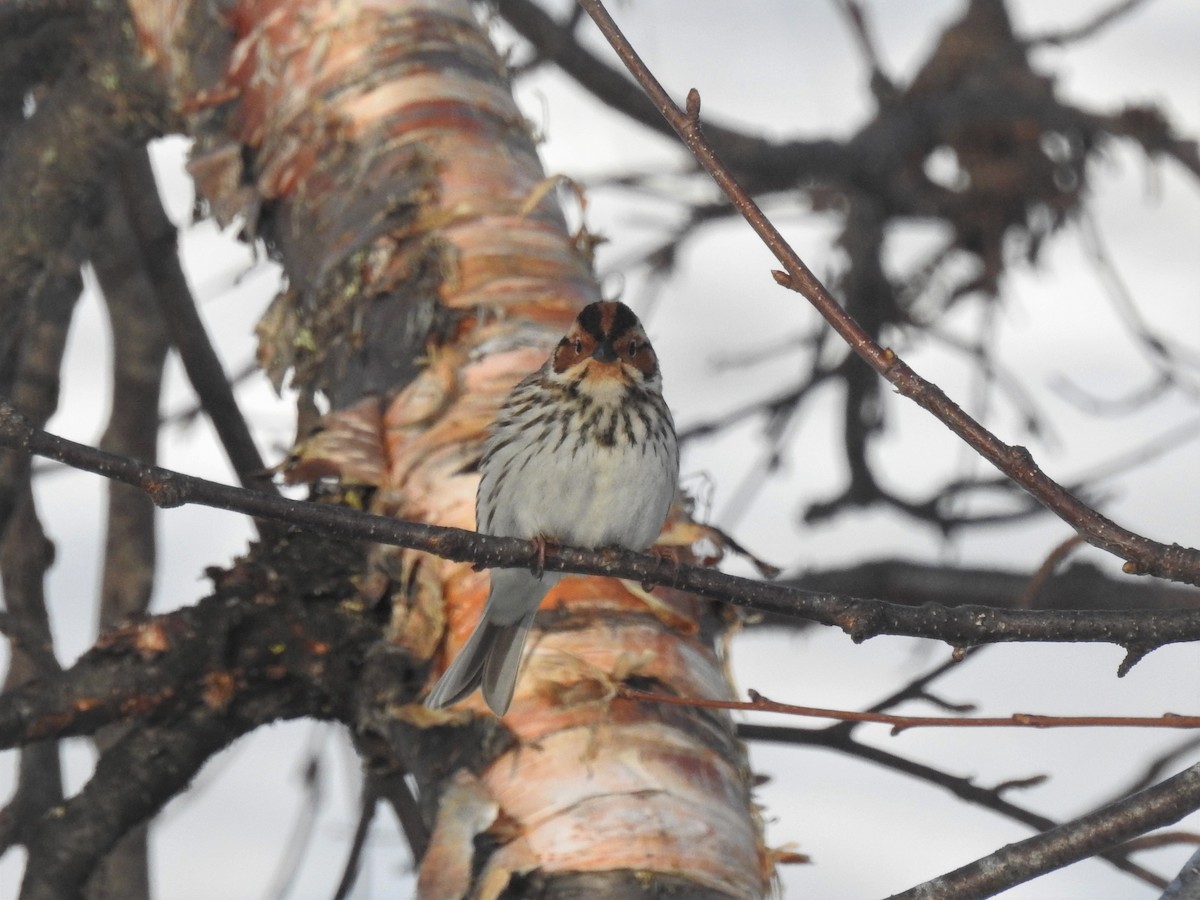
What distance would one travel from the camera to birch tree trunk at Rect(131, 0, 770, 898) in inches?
100

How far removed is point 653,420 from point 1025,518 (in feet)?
6.65

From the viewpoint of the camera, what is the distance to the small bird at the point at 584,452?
3.27 m

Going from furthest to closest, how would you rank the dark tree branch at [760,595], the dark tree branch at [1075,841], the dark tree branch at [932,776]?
the dark tree branch at [932,776] → the dark tree branch at [760,595] → the dark tree branch at [1075,841]

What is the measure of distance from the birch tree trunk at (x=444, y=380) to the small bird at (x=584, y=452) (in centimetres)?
8

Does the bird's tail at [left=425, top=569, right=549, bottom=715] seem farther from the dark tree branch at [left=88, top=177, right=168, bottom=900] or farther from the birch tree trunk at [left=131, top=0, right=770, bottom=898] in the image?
the dark tree branch at [left=88, top=177, right=168, bottom=900]

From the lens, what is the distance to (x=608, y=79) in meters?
4.90

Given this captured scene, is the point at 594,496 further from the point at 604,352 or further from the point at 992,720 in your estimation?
the point at 992,720

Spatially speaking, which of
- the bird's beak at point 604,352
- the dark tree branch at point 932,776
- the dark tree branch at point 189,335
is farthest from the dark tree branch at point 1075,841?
the dark tree branch at point 189,335

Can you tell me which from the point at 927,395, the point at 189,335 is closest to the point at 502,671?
the point at 927,395

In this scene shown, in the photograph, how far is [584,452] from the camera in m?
3.42

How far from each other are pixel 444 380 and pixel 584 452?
408 mm

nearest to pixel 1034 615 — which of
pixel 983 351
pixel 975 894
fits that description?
pixel 975 894

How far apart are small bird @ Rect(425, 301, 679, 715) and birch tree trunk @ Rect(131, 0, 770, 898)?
0.08m

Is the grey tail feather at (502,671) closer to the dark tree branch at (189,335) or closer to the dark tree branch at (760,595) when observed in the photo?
the dark tree branch at (760,595)
